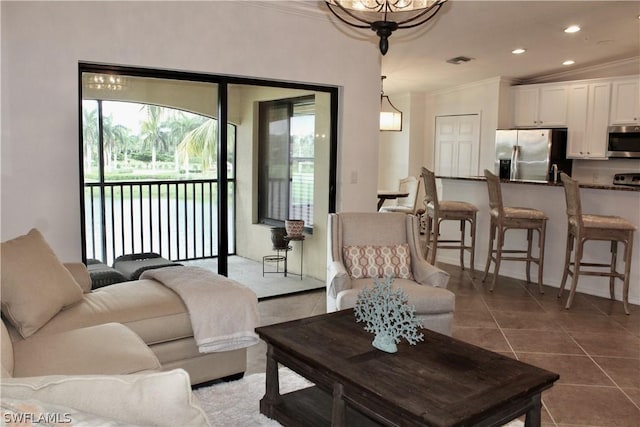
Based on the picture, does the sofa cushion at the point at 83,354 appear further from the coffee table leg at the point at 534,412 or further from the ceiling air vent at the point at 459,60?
the ceiling air vent at the point at 459,60

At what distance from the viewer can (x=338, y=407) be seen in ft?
7.41

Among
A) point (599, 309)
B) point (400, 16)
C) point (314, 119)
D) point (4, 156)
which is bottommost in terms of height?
point (599, 309)

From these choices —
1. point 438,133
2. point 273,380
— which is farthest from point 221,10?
point 438,133

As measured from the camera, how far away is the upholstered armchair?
11.9 ft

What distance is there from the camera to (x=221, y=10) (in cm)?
458

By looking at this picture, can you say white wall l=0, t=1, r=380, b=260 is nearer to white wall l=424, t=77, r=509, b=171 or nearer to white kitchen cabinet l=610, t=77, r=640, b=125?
white wall l=424, t=77, r=509, b=171

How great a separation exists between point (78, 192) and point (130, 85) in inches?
37.5

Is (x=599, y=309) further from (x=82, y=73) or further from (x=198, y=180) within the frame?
(x=82, y=73)

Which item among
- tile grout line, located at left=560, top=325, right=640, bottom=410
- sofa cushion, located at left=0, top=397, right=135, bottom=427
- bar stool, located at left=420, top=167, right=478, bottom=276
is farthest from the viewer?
bar stool, located at left=420, top=167, right=478, bottom=276

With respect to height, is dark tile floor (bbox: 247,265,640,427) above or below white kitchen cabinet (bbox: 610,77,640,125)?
below

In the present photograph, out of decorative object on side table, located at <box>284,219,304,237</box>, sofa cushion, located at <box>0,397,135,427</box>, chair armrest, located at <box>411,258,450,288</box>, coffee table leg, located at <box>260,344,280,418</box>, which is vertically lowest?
coffee table leg, located at <box>260,344,280,418</box>

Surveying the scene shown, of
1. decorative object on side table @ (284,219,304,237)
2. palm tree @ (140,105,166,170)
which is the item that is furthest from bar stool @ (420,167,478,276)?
palm tree @ (140,105,166,170)

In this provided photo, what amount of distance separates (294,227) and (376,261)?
1.52 meters

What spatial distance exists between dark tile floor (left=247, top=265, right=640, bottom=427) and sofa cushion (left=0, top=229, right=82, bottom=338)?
4.12ft
